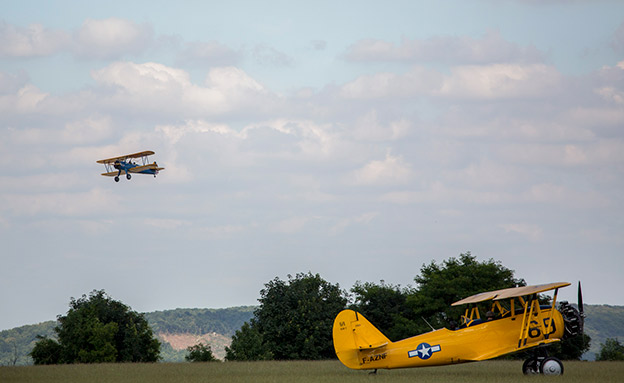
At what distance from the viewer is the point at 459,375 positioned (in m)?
25.5

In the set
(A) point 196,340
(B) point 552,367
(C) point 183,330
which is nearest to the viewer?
(B) point 552,367

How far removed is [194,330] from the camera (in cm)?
17250

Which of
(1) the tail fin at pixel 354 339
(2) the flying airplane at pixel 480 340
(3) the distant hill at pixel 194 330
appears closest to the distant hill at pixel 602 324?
(3) the distant hill at pixel 194 330

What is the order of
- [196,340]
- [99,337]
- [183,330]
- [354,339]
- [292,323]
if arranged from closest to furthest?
[354,339] → [99,337] → [292,323] → [196,340] → [183,330]

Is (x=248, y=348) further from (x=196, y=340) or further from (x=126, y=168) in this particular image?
(x=196, y=340)

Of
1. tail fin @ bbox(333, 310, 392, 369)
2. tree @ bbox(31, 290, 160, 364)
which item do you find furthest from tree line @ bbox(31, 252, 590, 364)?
tail fin @ bbox(333, 310, 392, 369)

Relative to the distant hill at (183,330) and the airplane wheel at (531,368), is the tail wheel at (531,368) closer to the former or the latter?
the airplane wheel at (531,368)

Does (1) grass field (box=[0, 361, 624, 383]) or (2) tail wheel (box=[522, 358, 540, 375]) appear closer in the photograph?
(1) grass field (box=[0, 361, 624, 383])

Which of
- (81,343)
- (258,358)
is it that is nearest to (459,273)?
(258,358)

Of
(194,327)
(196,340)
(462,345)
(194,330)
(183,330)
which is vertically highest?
(194,327)

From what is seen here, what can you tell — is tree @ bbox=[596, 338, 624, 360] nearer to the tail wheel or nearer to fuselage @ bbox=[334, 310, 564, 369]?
the tail wheel

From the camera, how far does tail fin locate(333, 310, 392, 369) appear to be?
2489cm

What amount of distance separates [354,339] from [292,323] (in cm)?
2493

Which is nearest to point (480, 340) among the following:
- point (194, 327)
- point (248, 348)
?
point (248, 348)
